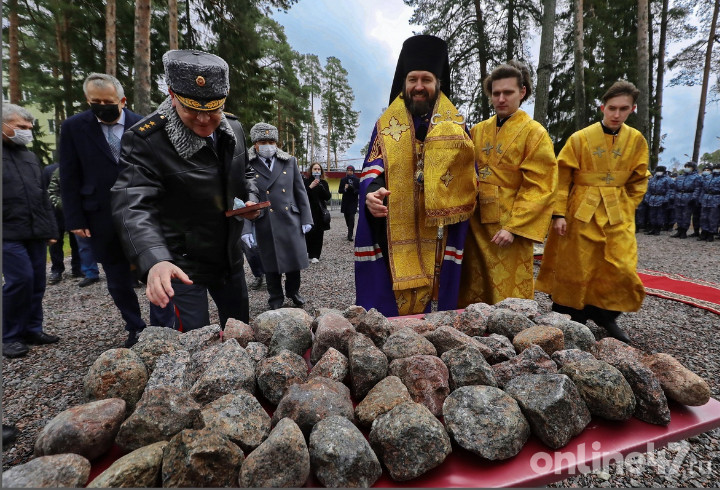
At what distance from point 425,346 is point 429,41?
209 cm

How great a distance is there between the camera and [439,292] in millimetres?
2686

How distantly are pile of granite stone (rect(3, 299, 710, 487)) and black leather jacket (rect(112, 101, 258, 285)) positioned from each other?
0.52m

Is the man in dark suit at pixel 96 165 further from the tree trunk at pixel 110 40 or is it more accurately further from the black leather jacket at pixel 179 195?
the tree trunk at pixel 110 40

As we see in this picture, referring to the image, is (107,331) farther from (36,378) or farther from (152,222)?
(152,222)

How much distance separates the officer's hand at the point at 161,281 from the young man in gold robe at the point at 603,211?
2878mm

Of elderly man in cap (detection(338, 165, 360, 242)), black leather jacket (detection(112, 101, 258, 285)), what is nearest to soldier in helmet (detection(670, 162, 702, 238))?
elderly man in cap (detection(338, 165, 360, 242))

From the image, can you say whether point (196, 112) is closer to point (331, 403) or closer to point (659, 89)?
point (331, 403)

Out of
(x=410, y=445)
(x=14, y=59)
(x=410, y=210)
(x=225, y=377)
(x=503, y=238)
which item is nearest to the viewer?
(x=410, y=445)

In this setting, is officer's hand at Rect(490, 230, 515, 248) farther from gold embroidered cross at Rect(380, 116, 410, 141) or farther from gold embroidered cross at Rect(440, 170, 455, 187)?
gold embroidered cross at Rect(380, 116, 410, 141)

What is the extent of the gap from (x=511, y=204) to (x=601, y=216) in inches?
39.2

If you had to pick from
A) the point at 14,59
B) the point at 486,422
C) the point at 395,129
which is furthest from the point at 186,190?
the point at 14,59

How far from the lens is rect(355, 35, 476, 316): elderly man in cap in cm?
258

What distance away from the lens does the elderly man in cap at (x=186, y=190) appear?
1.64m

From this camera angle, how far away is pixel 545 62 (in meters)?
7.84
